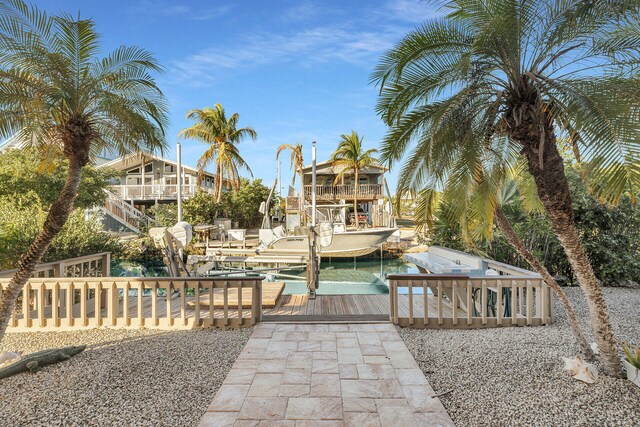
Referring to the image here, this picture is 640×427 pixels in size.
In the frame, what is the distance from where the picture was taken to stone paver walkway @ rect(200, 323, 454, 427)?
9.52ft

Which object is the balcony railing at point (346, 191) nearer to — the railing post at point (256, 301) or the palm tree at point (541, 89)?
the railing post at point (256, 301)

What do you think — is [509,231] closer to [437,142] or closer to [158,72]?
[437,142]

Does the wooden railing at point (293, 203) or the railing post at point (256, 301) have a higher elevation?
the wooden railing at point (293, 203)

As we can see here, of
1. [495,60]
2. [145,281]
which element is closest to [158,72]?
[145,281]

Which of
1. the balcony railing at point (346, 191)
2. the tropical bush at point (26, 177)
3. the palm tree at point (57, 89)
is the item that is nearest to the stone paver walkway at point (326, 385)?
the palm tree at point (57, 89)

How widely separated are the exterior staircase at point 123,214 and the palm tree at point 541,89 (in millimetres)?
18772

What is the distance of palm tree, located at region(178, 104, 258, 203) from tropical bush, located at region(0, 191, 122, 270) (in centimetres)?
1104

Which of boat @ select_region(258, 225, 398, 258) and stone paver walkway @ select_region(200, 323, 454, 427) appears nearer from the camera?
stone paver walkway @ select_region(200, 323, 454, 427)

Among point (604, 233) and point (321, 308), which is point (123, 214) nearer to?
point (321, 308)

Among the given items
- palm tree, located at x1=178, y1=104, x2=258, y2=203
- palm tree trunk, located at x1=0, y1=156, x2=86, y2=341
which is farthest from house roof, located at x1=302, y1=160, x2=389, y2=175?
palm tree trunk, located at x1=0, y1=156, x2=86, y2=341

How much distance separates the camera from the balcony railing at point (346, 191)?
75.3ft

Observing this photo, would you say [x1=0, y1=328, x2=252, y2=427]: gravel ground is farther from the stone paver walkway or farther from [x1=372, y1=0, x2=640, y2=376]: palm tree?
[x1=372, y1=0, x2=640, y2=376]: palm tree

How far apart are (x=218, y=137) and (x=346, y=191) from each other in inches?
355

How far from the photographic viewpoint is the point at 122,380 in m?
3.60
